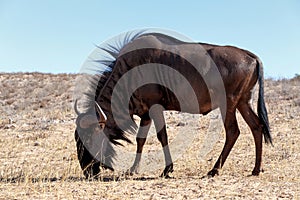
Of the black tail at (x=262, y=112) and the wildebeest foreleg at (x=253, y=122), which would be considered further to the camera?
the black tail at (x=262, y=112)

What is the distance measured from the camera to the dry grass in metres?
5.88

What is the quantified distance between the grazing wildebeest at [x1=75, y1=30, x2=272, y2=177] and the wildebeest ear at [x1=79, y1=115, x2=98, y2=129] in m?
0.23

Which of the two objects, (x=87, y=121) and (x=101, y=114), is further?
(x=101, y=114)

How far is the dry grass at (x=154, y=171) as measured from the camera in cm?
588

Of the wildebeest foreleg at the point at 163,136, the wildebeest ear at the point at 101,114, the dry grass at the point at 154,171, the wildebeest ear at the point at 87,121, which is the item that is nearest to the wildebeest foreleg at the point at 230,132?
the dry grass at the point at 154,171

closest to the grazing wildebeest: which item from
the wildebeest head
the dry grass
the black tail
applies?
the black tail

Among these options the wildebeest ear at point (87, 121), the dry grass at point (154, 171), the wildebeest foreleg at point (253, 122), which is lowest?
the dry grass at point (154, 171)

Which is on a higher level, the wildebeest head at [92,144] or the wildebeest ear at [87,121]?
the wildebeest ear at [87,121]

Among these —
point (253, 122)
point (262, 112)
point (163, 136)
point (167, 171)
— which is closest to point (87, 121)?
point (163, 136)

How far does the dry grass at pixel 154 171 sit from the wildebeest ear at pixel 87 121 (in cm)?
89

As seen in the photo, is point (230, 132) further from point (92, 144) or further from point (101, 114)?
point (92, 144)

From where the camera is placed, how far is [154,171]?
811 centimetres

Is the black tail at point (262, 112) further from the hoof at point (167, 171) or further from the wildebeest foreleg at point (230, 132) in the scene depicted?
the hoof at point (167, 171)

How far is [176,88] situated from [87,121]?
1763 mm
